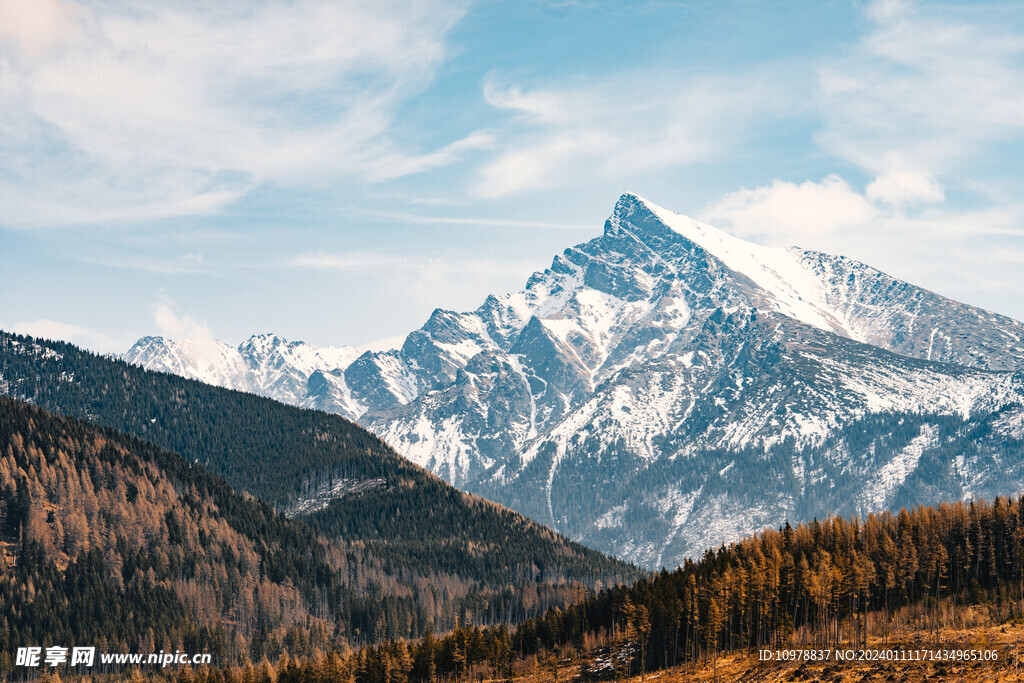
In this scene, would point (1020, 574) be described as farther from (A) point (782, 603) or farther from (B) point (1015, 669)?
(B) point (1015, 669)

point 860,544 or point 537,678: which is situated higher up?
point 860,544

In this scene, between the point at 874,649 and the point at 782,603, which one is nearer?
the point at 874,649

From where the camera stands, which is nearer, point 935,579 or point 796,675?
point 796,675

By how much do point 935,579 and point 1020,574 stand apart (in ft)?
45.6

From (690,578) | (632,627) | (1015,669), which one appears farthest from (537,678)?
(1015,669)

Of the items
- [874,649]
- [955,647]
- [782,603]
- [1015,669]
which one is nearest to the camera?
[1015,669]

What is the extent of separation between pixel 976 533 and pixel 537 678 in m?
82.9

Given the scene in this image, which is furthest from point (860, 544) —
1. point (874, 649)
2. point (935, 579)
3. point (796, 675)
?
point (796, 675)

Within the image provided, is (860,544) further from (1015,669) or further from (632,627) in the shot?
(1015,669)

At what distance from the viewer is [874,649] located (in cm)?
15700

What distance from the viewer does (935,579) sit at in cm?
19275

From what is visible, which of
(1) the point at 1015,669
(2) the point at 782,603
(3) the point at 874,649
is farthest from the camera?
(2) the point at 782,603

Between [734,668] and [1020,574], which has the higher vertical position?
[1020,574]

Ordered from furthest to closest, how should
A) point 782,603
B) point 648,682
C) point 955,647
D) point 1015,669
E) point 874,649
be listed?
point 782,603, point 648,682, point 874,649, point 955,647, point 1015,669
